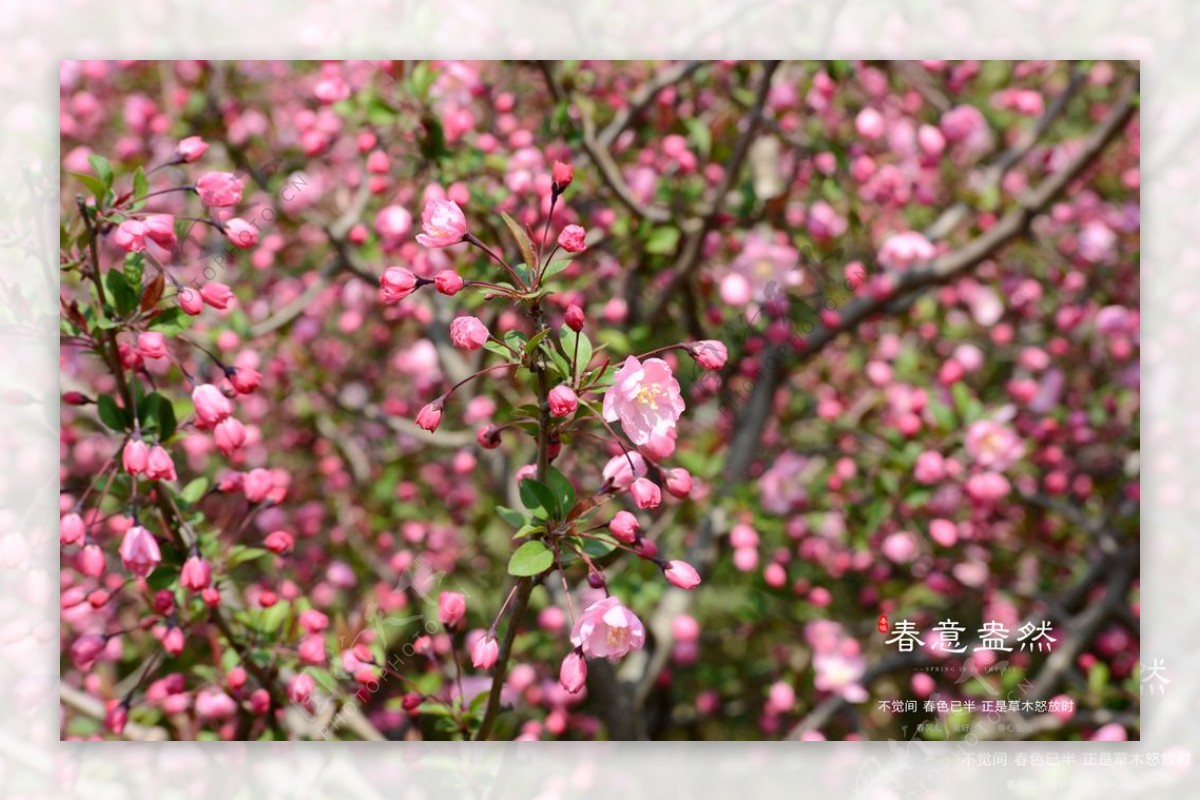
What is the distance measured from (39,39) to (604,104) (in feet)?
3.71

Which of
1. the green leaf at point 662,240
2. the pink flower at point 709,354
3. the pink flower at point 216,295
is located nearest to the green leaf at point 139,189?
the pink flower at point 216,295

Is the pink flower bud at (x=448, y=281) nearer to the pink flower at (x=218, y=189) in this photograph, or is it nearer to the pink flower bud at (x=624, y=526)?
the pink flower bud at (x=624, y=526)

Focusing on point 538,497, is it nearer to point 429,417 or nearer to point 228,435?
point 429,417

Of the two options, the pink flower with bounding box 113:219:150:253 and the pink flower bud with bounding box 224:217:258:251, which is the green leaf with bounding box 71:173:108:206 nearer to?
the pink flower with bounding box 113:219:150:253

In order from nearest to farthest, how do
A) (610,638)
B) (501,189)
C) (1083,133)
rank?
(610,638), (501,189), (1083,133)

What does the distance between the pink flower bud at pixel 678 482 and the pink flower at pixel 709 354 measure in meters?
0.14

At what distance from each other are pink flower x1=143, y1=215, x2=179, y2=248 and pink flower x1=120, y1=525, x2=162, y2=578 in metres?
0.36

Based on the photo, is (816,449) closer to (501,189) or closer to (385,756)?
(501,189)

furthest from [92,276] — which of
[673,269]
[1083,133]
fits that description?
[1083,133]

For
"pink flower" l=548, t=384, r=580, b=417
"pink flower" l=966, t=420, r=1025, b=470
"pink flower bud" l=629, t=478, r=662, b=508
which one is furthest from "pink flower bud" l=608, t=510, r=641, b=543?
"pink flower" l=966, t=420, r=1025, b=470

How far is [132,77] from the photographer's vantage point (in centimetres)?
254

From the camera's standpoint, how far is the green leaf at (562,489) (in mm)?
1146

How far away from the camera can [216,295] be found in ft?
4.24

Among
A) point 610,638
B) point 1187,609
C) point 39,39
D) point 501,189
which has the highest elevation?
point 39,39
